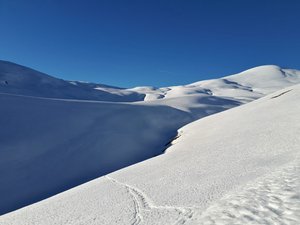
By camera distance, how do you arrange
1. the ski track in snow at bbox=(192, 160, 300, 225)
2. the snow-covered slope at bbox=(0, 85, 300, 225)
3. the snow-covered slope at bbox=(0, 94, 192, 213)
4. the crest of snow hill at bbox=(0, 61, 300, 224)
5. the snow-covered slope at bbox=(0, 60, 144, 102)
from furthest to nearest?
the snow-covered slope at bbox=(0, 60, 144, 102), the snow-covered slope at bbox=(0, 94, 192, 213), the crest of snow hill at bbox=(0, 61, 300, 224), the snow-covered slope at bbox=(0, 85, 300, 225), the ski track in snow at bbox=(192, 160, 300, 225)

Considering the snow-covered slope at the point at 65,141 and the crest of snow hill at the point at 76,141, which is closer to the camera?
the crest of snow hill at the point at 76,141

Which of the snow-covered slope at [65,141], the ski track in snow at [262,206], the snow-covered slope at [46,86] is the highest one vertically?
the snow-covered slope at [46,86]

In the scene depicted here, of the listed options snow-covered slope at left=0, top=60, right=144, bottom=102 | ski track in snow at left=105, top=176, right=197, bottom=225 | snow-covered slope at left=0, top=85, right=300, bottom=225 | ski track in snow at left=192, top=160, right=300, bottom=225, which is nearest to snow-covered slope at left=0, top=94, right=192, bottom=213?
snow-covered slope at left=0, top=85, right=300, bottom=225

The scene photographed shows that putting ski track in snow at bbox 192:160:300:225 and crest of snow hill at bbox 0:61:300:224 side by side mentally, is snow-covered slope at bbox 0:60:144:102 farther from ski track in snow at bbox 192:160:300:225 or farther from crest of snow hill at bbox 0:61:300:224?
ski track in snow at bbox 192:160:300:225

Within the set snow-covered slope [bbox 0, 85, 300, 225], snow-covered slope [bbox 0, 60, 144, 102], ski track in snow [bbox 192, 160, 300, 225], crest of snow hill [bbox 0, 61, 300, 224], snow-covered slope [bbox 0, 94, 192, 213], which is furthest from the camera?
snow-covered slope [bbox 0, 60, 144, 102]

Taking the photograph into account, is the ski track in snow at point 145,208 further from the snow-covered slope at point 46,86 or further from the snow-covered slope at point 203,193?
the snow-covered slope at point 46,86

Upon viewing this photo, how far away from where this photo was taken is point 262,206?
8.84 feet

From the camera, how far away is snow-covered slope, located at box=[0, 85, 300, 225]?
274 cm

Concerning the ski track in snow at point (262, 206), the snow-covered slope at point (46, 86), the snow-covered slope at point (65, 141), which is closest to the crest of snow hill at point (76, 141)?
the snow-covered slope at point (65, 141)

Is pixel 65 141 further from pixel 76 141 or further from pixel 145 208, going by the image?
pixel 145 208

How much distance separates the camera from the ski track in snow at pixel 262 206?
2.46m

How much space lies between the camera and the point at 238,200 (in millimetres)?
Answer: 2932

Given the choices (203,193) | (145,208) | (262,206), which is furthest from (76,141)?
(262,206)

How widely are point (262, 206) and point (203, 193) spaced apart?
0.95m
